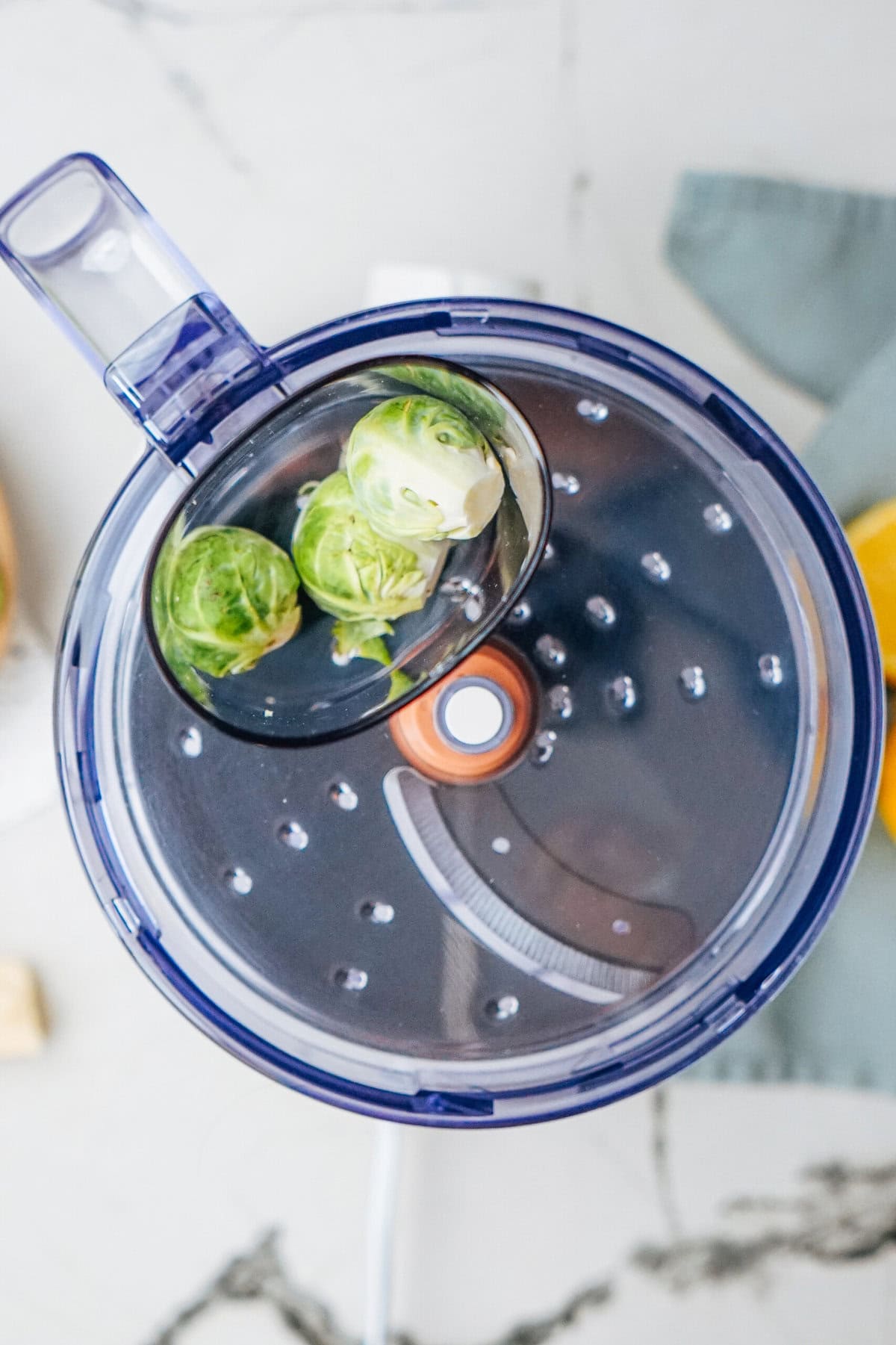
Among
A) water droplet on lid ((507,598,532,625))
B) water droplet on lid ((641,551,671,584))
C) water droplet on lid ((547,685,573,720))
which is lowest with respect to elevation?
water droplet on lid ((547,685,573,720))

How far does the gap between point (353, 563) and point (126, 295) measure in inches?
5.4

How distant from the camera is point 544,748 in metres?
0.55

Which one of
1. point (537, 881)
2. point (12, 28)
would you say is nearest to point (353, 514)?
point (537, 881)

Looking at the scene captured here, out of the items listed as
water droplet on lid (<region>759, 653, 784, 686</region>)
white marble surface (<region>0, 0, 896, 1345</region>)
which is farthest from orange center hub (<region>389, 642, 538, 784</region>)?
white marble surface (<region>0, 0, 896, 1345</region>)

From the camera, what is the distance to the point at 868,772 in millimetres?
540

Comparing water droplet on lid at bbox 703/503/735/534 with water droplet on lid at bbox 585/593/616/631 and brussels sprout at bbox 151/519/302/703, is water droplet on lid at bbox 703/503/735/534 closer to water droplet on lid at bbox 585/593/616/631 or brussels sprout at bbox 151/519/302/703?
water droplet on lid at bbox 585/593/616/631

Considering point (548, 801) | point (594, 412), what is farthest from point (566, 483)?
point (548, 801)

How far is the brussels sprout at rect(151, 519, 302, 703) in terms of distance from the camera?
48 cm

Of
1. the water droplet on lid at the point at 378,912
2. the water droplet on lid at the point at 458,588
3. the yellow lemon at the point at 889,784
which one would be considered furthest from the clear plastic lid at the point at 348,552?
the yellow lemon at the point at 889,784

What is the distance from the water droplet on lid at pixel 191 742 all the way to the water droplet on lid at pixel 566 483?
198 mm

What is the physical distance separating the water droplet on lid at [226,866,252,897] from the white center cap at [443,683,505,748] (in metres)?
0.12

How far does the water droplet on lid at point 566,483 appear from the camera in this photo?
0.54 metres

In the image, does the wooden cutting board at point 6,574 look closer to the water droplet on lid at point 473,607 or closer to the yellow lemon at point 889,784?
the water droplet on lid at point 473,607

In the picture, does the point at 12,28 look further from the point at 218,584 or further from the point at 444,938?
the point at 444,938
